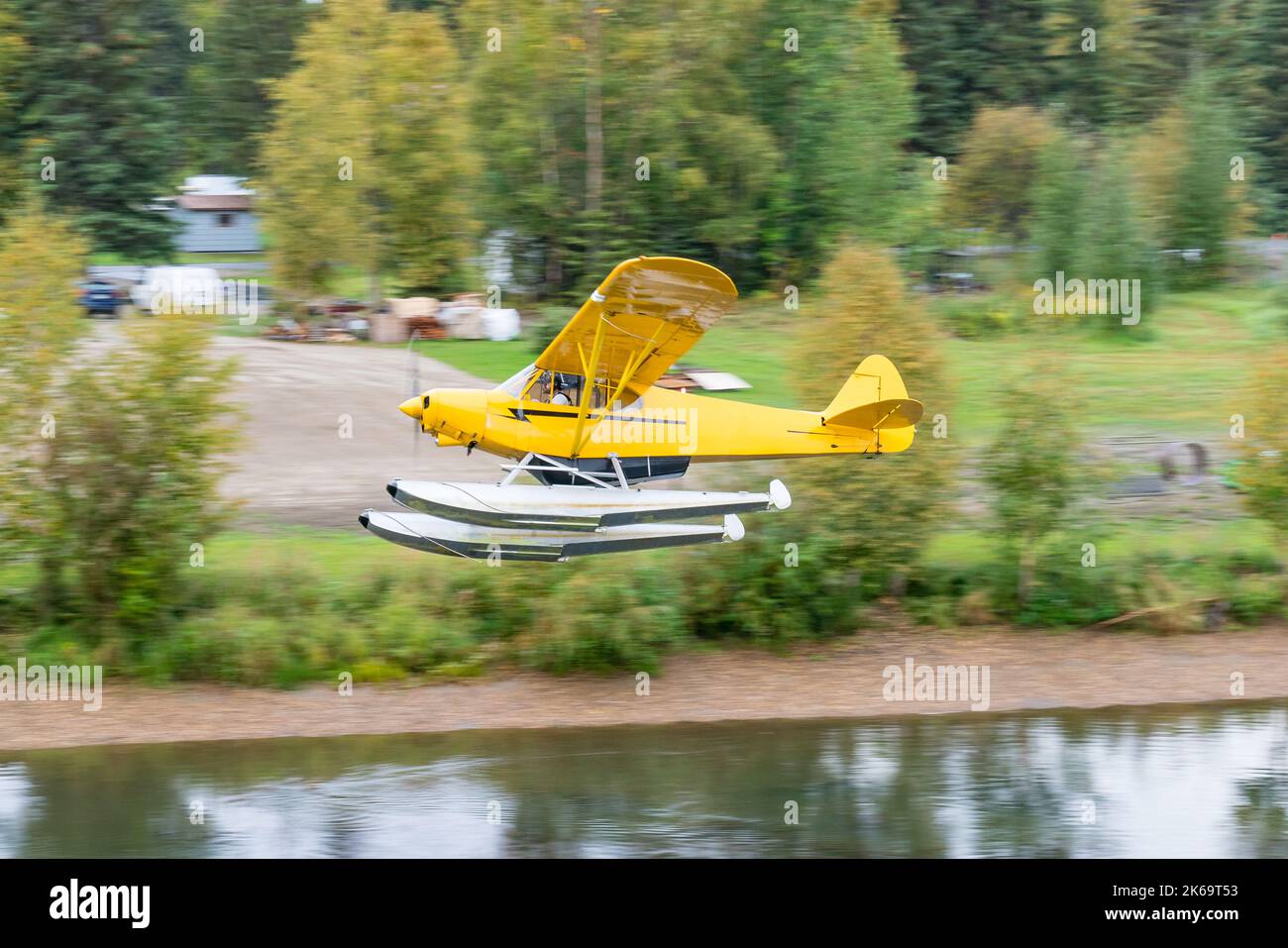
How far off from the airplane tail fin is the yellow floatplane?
28 millimetres

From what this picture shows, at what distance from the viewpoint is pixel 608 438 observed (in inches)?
645

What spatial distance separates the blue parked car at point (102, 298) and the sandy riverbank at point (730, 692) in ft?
64.2

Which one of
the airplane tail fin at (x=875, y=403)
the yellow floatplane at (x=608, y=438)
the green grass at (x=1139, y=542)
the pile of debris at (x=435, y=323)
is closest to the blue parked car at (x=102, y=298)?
the pile of debris at (x=435, y=323)

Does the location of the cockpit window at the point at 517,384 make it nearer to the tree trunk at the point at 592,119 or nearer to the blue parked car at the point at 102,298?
the tree trunk at the point at 592,119

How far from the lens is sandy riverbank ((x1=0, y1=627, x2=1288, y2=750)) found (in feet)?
66.2

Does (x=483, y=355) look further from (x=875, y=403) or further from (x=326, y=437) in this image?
(x=875, y=403)

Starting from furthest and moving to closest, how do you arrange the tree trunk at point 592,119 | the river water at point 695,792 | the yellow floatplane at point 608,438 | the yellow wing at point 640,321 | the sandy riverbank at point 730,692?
the tree trunk at point 592,119 → the sandy riverbank at point 730,692 → the river water at point 695,792 → the yellow floatplane at point 608,438 → the yellow wing at point 640,321

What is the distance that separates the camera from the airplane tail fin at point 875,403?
16.8 meters

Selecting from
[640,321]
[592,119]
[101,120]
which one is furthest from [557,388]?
[101,120]

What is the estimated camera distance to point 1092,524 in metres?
24.2

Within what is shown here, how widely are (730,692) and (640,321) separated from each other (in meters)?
8.02

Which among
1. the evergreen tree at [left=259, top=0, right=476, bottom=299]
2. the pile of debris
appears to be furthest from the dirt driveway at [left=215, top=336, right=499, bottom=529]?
the evergreen tree at [left=259, top=0, right=476, bottom=299]

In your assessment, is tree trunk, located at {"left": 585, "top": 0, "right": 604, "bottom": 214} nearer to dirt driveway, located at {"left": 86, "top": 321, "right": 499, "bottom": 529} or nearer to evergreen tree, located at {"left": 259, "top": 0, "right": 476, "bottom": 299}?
evergreen tree, located at {"left": 259, "top": 0, "right": 476, "bottom": 299}

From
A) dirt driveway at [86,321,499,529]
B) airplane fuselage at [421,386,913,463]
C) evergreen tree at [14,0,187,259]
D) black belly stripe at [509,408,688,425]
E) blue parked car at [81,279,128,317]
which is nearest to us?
airplane fuselage at [421,386,913,463]
